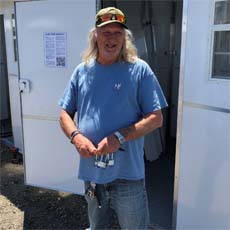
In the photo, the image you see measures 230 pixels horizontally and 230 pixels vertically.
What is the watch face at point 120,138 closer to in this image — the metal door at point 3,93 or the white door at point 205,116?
the white door at point 205,116

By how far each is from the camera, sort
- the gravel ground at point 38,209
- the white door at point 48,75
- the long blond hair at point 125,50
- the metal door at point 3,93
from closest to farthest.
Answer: the long blond hair at point 125,50 → the white door at point 48,75 → the gravel ground at point 38,209 → the metal door at point 3,93

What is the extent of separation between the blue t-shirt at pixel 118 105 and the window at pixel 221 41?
63 centimetres

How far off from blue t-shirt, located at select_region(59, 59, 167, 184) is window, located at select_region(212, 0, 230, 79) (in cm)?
63

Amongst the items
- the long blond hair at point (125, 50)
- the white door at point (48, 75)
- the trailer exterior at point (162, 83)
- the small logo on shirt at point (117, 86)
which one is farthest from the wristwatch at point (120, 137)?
the white door at point (48, 75)

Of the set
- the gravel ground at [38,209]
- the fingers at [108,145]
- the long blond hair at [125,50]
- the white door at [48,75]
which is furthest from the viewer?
the gravel ground at [38,209]

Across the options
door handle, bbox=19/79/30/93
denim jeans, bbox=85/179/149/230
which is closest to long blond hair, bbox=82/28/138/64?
denim jeans, bbox=85/179/149/230

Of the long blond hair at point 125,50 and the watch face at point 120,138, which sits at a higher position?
the long blond hair at point 125,50

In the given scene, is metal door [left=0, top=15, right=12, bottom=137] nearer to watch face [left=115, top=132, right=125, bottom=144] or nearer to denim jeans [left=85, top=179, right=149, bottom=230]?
denim jeans [left=85, top=179, right=149, bottom=230]

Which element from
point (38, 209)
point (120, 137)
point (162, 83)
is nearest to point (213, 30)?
point (120, 137)

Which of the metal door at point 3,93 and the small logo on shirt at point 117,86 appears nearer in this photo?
the small logo on shirt at point 117,86

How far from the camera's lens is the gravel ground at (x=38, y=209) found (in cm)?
379

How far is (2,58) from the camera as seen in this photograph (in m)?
7.21

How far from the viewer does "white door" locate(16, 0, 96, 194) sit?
11.5 ft

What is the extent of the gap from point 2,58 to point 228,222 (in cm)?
572
